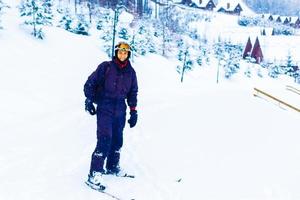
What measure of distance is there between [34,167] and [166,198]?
2.09 metres

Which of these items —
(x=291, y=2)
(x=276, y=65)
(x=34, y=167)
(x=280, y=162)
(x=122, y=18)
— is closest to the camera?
(x=34, y=167)

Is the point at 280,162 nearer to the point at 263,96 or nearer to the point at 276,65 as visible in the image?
the point at 263,96

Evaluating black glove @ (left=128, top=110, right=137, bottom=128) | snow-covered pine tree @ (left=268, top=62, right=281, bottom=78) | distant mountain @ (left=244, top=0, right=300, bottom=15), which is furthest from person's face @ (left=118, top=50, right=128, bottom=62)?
distant mountain @ (left=244, top=0, right=300, bottom=15)

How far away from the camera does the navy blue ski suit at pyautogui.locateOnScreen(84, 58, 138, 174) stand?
5891mm

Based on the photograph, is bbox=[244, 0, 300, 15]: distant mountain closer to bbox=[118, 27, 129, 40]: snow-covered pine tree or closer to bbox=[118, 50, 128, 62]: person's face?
bbox=[118, 27, 129, 40]: snow-covered pine tree

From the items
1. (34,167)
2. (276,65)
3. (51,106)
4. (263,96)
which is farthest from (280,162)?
(276,65)

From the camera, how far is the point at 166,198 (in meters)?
5.90

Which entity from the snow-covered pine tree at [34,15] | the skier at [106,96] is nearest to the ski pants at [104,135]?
the skier at [106,96]

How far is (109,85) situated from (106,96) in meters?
0.16

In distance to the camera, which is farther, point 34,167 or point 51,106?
point 51,106

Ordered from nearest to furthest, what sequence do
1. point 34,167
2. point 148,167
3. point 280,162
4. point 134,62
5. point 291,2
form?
point 34,167
point 148,167
point 280,162
point 134,62
point 291,2

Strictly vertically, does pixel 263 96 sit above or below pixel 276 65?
above

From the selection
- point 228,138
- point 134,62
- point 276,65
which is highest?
point 228,138

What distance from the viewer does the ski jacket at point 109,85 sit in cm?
588
